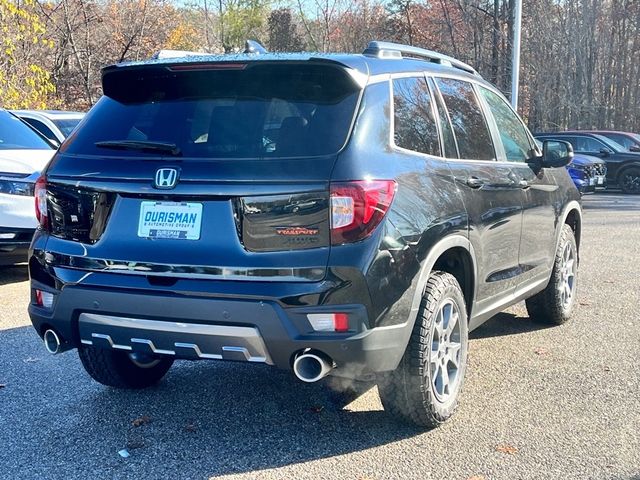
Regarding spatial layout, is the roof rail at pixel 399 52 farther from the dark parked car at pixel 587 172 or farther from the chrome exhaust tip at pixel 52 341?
the dark parked car at pixel 587 172

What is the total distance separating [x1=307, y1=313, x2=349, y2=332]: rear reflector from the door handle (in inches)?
52.9

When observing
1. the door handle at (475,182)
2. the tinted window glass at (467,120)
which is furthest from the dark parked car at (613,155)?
the door handle at (475,182)

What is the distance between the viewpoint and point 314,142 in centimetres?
339

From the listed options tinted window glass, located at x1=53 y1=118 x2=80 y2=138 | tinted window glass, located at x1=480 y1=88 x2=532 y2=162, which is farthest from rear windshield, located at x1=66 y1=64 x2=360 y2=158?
tinted window glass, located at x1=53 y1=118 x2=80 y2=138

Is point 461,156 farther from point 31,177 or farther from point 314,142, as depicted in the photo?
point 31,177

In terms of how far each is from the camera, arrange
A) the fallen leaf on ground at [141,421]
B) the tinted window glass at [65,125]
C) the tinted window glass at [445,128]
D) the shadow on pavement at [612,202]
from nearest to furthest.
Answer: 1. the fallen leaf on ground at [141,421]
2. the tinted window glass at [445,128]
3. the tinted window glass at [65,125]
4. the shadow on pavement at [612,202]

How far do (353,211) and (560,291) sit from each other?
318 centimetres

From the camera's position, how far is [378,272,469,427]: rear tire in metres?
3.70

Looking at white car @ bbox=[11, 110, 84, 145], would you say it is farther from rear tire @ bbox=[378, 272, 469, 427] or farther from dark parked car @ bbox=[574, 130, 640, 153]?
dark parked car @ bbox=[574, 130, 640, 153]

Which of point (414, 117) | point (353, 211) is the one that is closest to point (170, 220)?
point (353, 211)

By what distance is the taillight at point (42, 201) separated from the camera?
3.85m

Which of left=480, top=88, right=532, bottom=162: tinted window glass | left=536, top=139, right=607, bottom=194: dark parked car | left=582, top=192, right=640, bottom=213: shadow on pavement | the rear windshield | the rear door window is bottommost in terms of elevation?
left=582, top=192, right=640, bottom=213: shadow on pavement

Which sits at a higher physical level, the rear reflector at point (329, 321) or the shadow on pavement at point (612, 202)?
the rear reflector at point (329, 321)

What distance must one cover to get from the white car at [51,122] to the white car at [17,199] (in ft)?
4.01
